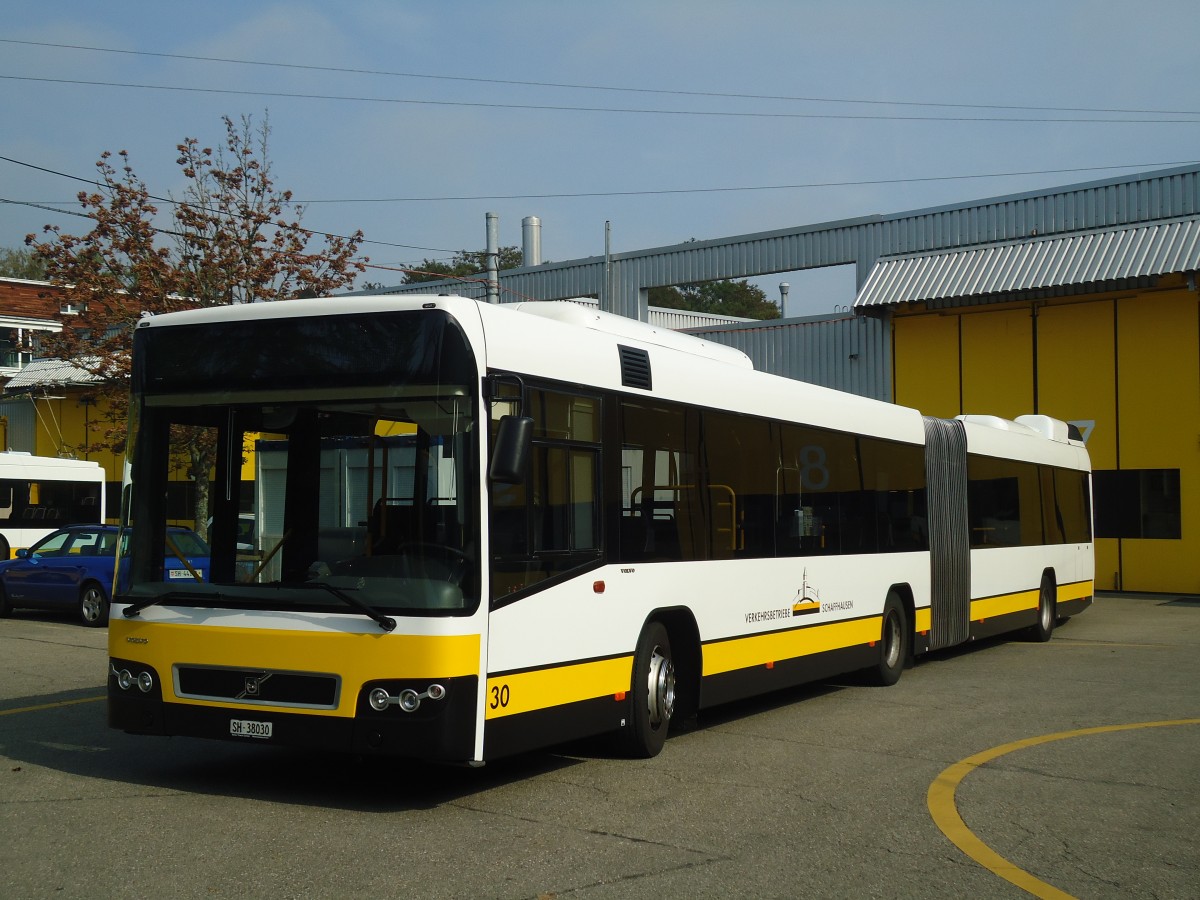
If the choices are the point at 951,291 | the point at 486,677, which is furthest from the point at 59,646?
the point at 951,291

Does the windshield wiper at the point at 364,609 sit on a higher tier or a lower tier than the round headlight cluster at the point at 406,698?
higher

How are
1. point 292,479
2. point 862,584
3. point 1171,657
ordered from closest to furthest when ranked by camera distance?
point 292,479
point 862,584
point 1171,657

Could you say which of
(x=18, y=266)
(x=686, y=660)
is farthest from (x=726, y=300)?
(x=686, y=660)

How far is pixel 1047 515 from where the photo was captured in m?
18.9

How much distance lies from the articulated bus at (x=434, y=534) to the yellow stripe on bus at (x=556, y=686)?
2 centimetres

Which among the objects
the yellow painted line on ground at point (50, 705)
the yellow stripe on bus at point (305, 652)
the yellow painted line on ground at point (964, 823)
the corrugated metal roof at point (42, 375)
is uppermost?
the corrugated metal roof at point (42, 375)

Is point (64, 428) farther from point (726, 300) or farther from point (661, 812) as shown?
point (726, 300)

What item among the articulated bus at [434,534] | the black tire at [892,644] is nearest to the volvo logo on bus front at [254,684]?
the articulated bus at [434,534]

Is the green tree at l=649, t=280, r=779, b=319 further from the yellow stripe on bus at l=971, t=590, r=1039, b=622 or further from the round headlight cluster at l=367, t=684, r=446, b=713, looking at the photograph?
the round headlight cluster at l=367, t=684, r=446, b=713

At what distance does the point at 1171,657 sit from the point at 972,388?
522 inches

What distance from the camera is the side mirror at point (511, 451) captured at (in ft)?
23.2

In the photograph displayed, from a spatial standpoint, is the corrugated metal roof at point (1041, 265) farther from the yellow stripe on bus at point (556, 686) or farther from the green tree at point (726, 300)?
the green tree at point (726, 300)

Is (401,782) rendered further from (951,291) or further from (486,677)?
(951,291)

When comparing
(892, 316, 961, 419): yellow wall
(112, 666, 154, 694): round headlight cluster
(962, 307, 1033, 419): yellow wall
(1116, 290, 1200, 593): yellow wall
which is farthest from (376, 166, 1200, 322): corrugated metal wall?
(112, 666, 154, 694): round headlight cluster
